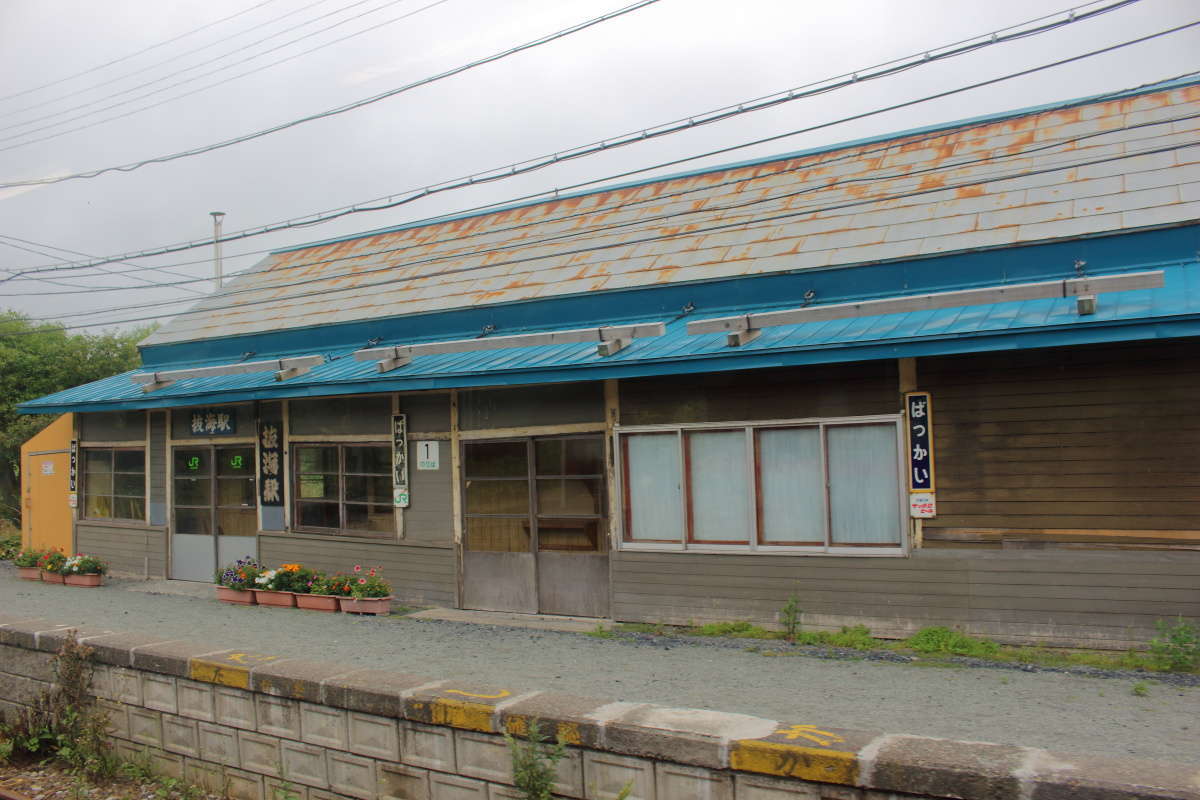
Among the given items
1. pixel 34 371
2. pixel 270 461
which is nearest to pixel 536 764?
pixel 270 461

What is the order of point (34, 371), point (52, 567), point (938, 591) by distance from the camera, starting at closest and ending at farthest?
point (938, 591) < point (52, 567) < point (34, 371)

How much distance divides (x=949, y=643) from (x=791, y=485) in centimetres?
211

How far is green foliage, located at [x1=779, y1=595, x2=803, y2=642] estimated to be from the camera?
30.6 ft

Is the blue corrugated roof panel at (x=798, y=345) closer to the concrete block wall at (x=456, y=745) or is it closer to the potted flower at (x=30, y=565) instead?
the concrete block wall at (x=456, y=745)

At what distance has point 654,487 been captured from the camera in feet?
34.4

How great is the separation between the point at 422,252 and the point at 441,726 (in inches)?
471

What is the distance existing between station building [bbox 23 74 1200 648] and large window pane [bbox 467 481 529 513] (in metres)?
0.03

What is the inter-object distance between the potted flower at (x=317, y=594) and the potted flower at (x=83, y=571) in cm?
502

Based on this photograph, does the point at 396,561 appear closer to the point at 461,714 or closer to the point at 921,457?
the point at 921,457

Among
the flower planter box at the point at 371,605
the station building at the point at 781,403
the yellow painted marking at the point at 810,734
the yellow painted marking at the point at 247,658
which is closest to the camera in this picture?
the yellow painted marking at the point at 810,734

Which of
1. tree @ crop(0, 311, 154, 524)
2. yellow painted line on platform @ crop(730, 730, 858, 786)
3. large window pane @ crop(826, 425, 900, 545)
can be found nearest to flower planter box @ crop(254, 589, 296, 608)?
large window pane @ crop(826, 425, 900, 545)

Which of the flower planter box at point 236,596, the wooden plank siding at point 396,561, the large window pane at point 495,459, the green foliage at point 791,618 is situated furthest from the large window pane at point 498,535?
the flower planter box at point 236,596

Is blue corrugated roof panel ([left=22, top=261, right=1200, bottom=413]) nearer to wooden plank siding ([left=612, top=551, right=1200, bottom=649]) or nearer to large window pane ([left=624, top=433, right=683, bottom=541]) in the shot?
large window pane ([left=624, top=433, right=683, bottom=541])

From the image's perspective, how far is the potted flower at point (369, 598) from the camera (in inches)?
472
